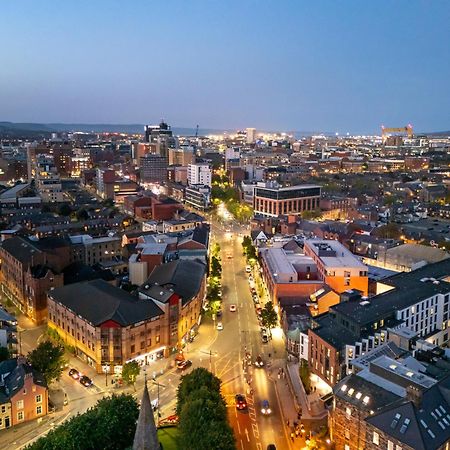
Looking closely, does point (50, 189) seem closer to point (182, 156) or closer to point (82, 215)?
point (82, 215)

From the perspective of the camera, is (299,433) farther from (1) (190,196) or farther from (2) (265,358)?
(1) (190,196)

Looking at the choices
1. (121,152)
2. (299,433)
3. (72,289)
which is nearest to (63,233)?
(72,289)

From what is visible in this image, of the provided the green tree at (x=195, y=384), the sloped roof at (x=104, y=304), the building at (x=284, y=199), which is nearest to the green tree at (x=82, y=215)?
the building at (x=284, y=199)

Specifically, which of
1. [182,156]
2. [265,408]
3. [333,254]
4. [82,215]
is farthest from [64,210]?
[182,156]

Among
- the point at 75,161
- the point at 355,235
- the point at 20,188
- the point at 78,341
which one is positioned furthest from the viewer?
the point at 75,161

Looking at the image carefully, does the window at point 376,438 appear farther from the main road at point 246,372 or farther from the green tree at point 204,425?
the green tree at point 204,425
